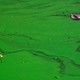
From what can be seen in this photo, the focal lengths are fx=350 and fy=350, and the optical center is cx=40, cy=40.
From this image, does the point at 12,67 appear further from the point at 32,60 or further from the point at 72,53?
the point at 72,53

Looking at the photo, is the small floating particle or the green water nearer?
Result: the green water

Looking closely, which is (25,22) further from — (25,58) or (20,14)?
(25,58)

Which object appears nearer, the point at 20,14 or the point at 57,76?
the point at 57,76

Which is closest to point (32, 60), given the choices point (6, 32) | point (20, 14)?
point (6, 32)

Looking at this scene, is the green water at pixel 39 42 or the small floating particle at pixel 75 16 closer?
the green water at pixel 39 42

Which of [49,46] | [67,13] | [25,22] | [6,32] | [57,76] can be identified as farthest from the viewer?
[67,13]

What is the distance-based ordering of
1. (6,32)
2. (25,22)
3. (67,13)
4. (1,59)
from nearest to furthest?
(1,59) → (6,32) → (25,22) → (67,13)

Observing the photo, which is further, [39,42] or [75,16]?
[75,16]
